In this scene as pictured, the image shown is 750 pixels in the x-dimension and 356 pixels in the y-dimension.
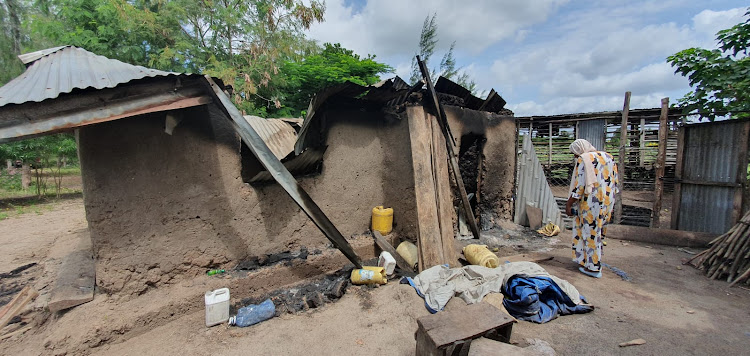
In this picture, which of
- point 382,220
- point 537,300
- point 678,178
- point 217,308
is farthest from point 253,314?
point 678,178

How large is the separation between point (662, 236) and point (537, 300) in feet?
13.9

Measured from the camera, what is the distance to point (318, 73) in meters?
10.6

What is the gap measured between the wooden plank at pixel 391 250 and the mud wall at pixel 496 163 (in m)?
2.87

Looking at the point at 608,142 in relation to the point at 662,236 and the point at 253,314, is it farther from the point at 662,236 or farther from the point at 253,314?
the point at 253,314

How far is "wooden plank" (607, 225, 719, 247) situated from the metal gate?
0.41 meters

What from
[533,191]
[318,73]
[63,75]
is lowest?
[533,191]

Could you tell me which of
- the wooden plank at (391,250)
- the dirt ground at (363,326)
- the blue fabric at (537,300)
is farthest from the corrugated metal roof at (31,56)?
the blue fabric at (537,300)

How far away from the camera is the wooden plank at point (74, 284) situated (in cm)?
249

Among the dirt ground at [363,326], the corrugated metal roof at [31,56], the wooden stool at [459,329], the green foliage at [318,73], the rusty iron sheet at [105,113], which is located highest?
the green foliage at [318,73]

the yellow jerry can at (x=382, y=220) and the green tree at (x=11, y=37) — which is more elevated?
the green tree at (x=11, y=37)

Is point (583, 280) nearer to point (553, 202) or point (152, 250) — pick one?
point (553, 202)

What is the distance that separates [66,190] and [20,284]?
44.4 feet

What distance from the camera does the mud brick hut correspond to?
87.6 inches

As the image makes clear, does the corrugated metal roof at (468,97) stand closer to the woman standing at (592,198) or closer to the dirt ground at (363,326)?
the woman standing at (592,198)
